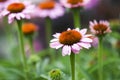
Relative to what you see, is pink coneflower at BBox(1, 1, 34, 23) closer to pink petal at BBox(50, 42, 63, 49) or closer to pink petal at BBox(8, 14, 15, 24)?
pink petal at BBox(8, 14, 15, 24)

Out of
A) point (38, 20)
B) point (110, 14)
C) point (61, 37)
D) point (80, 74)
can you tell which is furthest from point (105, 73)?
point (38, 20)

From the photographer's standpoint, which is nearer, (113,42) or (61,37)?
(61,37)

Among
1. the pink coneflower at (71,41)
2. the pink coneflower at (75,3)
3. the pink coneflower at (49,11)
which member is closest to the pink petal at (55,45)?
the pink coneflower at (71,41)

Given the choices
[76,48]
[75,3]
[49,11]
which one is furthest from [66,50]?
[49,11]

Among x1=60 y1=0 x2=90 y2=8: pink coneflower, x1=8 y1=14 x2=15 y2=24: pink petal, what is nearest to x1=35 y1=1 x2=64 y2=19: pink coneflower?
x1=60 y1=0 x2=90 y2=8: pink coneflower

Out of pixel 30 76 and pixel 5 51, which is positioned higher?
pixel 5 51

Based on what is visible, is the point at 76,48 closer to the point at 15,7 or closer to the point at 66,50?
the point at 66,50

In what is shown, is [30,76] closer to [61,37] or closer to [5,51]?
[61,37]

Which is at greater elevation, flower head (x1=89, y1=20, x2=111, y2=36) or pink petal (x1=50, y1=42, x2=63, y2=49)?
flower head (x1=89, y1=20, x2=111, y2=36)
